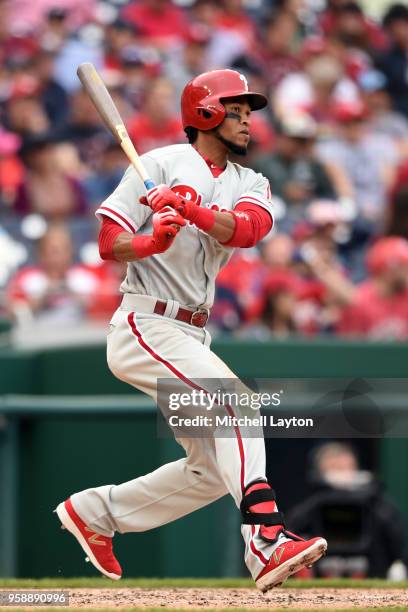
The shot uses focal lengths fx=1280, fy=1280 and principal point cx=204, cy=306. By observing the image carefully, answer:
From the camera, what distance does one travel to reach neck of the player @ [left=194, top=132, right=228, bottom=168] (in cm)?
478

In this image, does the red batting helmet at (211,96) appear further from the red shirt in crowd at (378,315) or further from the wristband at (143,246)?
the red shirt in crowd at (378,315)

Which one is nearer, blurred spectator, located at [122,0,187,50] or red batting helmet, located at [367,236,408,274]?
red batting helmet, located at [367,236,408,274]

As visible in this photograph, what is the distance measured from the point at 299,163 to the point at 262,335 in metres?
2.16

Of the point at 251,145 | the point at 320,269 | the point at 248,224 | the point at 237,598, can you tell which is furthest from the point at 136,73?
the point at 237,598

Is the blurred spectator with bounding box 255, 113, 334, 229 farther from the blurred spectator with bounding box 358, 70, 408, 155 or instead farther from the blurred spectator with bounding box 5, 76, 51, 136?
the blurred spectator with bounding box 5, 76, 51, 136

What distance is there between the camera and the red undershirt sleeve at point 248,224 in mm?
4473

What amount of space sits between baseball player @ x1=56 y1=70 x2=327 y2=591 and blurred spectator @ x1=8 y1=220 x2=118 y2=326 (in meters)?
3.48

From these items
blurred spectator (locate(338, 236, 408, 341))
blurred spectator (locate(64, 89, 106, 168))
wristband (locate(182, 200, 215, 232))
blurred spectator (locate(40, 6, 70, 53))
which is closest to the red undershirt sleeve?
wristband (locate(182, 200, 215, 232))

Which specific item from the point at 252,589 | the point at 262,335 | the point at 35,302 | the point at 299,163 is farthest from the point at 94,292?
the point at 252,589

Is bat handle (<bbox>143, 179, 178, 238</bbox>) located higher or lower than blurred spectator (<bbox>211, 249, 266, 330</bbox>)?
lower

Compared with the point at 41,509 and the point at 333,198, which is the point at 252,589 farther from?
the point at 333,198

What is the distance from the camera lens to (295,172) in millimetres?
9703

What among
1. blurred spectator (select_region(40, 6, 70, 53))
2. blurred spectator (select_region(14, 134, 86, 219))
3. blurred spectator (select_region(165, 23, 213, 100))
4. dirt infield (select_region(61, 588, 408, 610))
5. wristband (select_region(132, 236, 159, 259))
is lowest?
dirt infield (select_region(61, 588, 408, 610))

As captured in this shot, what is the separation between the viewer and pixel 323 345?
7449 millimetres
